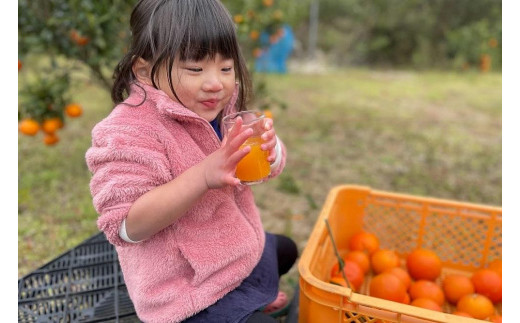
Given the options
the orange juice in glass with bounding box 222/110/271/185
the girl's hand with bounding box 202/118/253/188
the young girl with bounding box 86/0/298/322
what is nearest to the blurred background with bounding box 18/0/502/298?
the young girl with bounding box 86/0/298/322

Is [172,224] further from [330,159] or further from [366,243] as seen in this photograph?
[330,159]

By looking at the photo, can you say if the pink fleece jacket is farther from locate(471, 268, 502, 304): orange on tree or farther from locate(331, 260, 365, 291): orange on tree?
locate(471, 268, 502, 304): orange on tree

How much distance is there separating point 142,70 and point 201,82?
19cm

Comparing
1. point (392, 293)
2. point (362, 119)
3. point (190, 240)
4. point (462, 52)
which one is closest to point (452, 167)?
point (362, 119)

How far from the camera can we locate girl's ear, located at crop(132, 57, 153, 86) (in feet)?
3.76

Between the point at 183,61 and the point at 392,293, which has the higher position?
the point at 183,61

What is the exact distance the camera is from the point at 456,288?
160 cm

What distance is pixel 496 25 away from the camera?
327 inches

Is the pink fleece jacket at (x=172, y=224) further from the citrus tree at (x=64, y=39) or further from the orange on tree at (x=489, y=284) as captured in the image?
the citrus tree at (x=64, y=39)

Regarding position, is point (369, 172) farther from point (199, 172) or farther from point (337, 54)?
point (337, 54)

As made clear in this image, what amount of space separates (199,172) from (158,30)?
1.26 ft

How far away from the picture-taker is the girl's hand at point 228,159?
0.94 meters

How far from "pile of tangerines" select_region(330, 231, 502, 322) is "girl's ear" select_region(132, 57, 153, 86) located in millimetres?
865

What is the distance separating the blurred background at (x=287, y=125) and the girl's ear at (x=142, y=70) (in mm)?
1141
